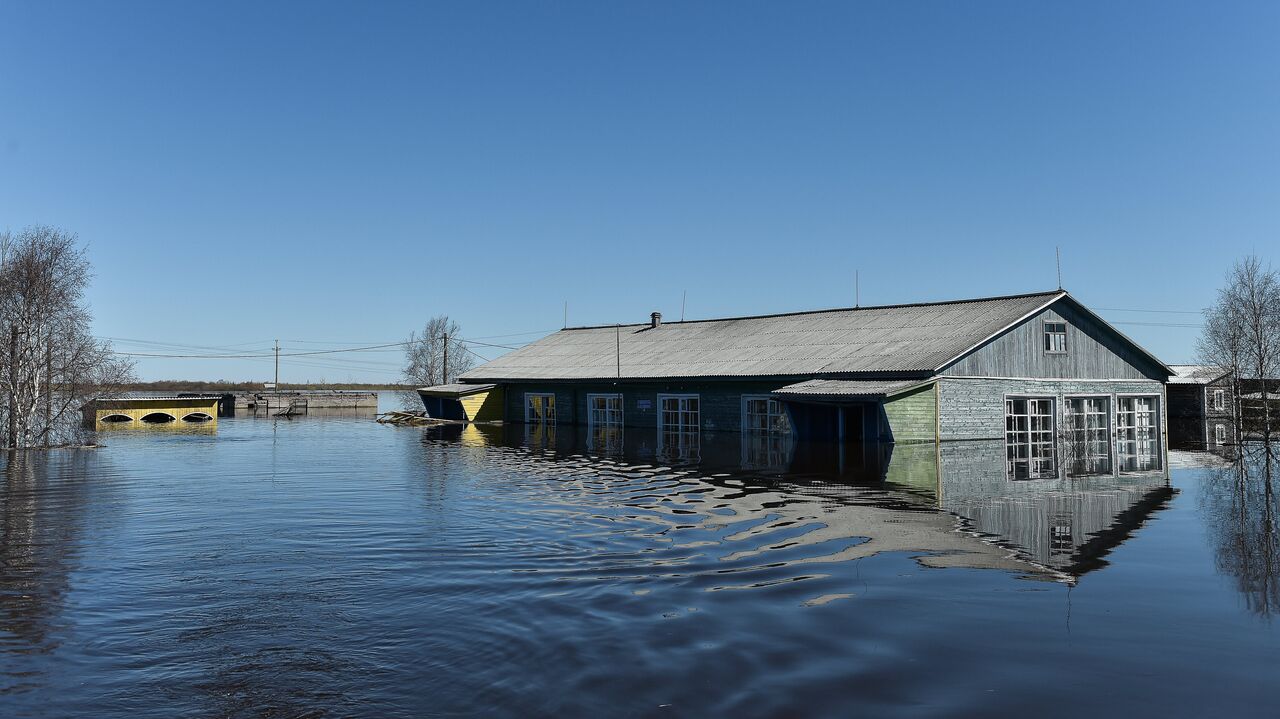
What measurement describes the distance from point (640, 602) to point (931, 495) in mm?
10571

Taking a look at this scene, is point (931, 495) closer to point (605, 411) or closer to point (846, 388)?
point (846, 388)

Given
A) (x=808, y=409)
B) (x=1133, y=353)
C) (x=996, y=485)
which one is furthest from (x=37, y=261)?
(x=1133, y=353)

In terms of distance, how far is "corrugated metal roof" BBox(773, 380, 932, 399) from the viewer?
1206 inches

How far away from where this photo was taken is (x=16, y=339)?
3203 cm

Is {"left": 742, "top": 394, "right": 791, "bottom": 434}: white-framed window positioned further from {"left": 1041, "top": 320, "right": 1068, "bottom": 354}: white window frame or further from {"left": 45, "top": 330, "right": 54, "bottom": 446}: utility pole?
{"left": 45, "top": 330, "right": 54, "bottom": 446}: utility pole

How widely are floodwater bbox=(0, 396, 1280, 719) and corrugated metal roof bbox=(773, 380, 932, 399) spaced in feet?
39.3

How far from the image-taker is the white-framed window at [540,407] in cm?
4862

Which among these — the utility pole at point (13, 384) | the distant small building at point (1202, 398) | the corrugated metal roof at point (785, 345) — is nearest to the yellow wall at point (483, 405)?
the corrugated metal roof at point (785, 345)

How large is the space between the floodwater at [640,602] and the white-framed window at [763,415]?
56.6 feet

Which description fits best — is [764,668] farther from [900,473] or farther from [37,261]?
[37,261]

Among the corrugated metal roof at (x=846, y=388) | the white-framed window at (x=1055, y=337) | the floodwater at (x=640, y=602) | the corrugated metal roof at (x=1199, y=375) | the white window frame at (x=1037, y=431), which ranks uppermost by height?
the white-framed window at (x=1055, y=337)

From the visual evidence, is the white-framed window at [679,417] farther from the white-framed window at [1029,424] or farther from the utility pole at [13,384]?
the utility pole at [13,384]

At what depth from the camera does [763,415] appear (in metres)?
37.5

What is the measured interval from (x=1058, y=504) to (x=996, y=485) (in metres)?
3.10
